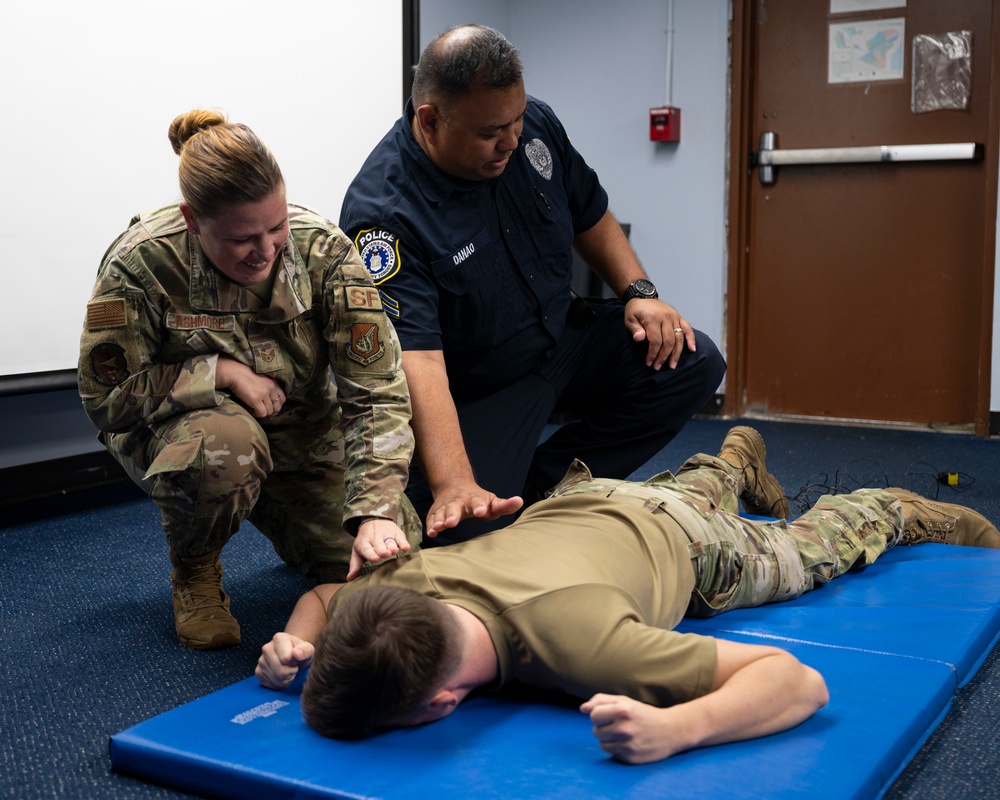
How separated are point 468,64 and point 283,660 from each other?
1.10 m

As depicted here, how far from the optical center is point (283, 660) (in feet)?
4.67

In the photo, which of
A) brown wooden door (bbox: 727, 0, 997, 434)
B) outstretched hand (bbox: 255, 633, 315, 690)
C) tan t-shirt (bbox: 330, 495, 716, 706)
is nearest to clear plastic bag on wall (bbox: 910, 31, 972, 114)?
brown wooden door (bbox: 727, 0, 997, 434)

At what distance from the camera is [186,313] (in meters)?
1.73

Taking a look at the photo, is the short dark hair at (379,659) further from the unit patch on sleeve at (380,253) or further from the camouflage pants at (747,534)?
the unit patch on sleeve at (380,253)

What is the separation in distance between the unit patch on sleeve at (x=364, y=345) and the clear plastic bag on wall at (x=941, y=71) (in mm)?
3139

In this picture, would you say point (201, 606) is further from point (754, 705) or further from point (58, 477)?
point (58, 477)

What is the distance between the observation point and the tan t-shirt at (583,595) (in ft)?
4.08

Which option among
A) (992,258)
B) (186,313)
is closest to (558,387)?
(186,313)

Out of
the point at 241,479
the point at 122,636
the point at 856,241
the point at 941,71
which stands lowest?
the point at 122,636

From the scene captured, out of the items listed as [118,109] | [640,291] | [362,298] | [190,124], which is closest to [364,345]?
[362,298]

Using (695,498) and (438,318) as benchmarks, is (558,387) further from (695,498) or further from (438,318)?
(695,498)

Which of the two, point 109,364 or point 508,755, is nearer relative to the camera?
point 508,755

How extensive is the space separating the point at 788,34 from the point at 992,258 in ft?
4.05

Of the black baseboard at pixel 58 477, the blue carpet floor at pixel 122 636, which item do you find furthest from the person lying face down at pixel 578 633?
the black baseboard at pixel 58 477
